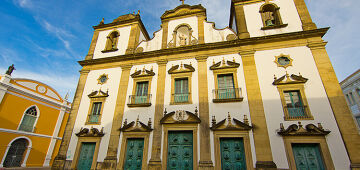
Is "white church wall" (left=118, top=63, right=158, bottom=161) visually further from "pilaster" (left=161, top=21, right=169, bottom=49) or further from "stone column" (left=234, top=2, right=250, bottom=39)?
"stone column" (left=234, top=2, right=250, bottom=39)

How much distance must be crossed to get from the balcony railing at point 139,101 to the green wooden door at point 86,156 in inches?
142

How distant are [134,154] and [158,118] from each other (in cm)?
248

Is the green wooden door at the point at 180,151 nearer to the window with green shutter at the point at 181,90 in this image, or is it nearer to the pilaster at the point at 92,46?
the window with green shutter at the point at 181,90

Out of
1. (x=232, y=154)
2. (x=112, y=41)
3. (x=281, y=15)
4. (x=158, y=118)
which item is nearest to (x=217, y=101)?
(x=232, y=154)

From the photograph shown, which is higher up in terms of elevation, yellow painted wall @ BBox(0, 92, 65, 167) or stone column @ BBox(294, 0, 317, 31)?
stone column @ BBox(294, 0, 317, 31)

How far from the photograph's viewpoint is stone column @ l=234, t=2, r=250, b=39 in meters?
11.5

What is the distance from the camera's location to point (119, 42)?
14.3 metres

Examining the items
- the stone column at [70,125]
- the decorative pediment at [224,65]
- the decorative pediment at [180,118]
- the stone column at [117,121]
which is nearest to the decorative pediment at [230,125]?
the decorative pediment at [180,118]

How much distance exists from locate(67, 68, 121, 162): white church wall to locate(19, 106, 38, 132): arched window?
32.5 feet

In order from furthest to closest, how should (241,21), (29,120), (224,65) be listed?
(29,120) < (241,21) < (224,65)

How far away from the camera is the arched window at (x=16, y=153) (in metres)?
15.5

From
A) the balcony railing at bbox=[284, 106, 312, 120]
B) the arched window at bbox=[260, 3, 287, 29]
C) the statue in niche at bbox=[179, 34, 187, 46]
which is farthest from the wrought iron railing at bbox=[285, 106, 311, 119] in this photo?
the statue in niche at bbox=[179, 34, 187, 46]

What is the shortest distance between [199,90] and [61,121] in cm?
1941

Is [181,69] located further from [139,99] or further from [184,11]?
[184,11]
